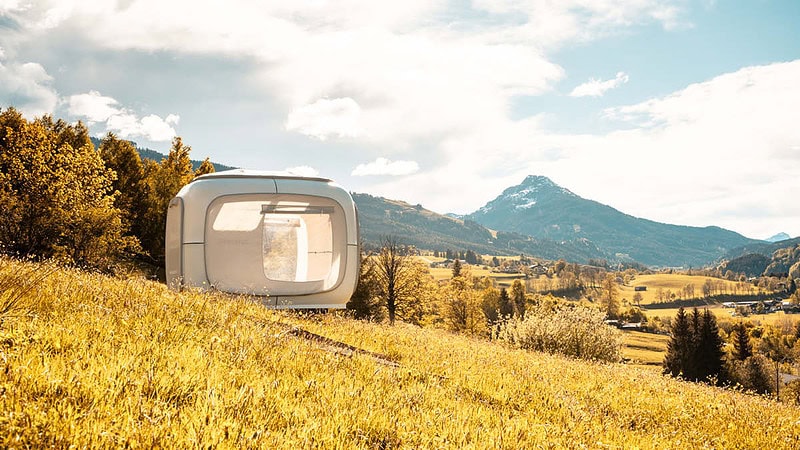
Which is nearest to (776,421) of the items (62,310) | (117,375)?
(117,375)

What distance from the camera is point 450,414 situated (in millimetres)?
4270

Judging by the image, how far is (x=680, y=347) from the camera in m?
62.1

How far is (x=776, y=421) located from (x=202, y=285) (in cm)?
1135

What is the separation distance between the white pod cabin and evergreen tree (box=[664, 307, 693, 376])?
5890 cm

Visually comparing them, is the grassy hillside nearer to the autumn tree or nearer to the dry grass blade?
the dry grass blade

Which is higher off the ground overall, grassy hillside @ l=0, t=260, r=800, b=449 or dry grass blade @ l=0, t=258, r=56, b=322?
dry grass blade @ l=0, t=258, r=56, b=322

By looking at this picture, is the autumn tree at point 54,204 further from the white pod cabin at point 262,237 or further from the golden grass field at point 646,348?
the golden grass field at point 646,348

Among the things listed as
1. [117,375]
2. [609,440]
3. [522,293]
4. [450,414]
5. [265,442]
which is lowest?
[522,293]

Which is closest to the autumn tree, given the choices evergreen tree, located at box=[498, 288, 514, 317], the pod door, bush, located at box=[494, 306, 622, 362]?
the pod door

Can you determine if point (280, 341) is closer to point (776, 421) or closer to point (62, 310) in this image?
point (62, 310)

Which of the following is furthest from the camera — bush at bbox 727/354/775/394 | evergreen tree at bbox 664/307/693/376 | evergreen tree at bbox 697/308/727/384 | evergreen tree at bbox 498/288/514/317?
evergreen tree at bbox 498/288/514/317

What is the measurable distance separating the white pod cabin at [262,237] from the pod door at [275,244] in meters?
0.02

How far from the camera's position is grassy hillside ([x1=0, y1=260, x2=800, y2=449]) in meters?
2.79

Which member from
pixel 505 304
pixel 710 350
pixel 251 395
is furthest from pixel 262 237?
pixel 505 304
